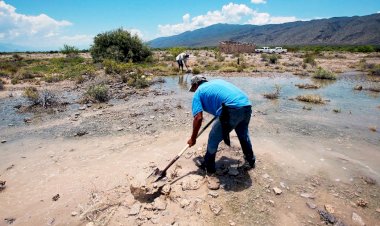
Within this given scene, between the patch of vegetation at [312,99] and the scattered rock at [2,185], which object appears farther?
the patch of vegetation at [312,99]

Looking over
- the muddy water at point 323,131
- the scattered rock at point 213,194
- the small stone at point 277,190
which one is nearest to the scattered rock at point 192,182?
the scattered rock at point 213,194

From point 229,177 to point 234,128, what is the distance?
863 millimetres

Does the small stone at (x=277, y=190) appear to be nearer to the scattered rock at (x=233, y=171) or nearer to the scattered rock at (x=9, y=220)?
the scattered rock at (x=233, y=171)

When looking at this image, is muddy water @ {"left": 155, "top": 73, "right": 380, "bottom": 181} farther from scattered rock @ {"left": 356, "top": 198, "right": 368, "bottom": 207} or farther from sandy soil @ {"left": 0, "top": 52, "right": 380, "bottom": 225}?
scattered rock @ {"left": 356, "top": 198, "right": 368, "bottom": 207}

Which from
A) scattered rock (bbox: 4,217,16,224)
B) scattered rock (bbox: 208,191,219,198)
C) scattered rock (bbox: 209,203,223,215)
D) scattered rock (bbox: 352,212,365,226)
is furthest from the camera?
scattered rock (bbox: 208,191,219,198)

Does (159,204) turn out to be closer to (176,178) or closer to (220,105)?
(176,178)

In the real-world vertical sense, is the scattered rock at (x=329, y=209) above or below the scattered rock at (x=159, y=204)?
below

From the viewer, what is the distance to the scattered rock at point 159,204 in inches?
155

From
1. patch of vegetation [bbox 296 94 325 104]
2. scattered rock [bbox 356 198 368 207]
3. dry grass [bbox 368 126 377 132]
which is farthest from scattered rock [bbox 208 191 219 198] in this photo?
patch of vegetation [bbox 296 94 325 104]

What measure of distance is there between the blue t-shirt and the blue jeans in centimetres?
12

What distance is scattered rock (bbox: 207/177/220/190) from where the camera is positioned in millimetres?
4340

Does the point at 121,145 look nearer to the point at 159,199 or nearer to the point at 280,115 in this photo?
the point at 159,199

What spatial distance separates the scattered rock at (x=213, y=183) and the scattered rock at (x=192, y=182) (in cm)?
13

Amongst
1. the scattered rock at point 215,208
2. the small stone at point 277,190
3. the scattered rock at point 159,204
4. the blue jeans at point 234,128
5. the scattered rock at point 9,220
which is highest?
the blue jeans at point 234,128
